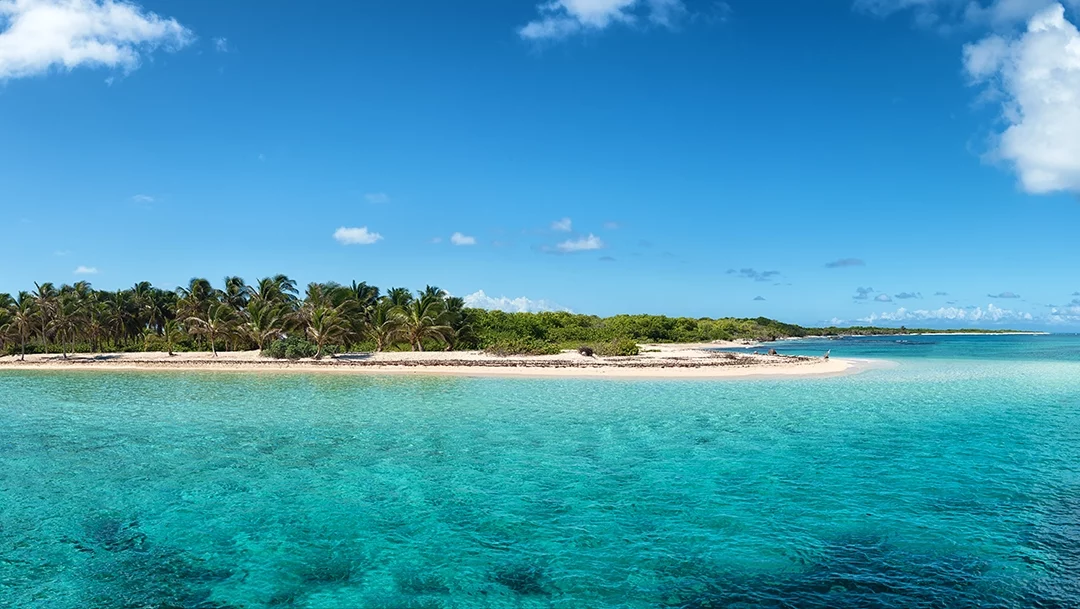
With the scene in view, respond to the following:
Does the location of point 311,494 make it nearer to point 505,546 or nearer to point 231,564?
point 231,564

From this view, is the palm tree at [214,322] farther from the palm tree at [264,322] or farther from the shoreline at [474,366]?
the shoreline at [474,366]

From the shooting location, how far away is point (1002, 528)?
11781 millimetres

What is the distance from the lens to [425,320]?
207 feet

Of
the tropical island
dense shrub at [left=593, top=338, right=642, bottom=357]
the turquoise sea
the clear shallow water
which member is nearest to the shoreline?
the tropical island

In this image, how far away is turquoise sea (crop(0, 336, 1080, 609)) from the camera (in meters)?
9.48

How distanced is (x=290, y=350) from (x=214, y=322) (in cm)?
1062

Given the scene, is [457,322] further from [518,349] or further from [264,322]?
[264,322]

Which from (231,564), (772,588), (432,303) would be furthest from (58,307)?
(772,588)

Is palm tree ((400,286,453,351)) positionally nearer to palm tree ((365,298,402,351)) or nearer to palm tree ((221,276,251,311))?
palm tree ((365,298,402,351))

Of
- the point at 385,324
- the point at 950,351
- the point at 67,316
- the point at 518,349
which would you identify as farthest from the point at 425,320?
the point at 950,351

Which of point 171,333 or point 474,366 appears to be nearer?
point 474,366

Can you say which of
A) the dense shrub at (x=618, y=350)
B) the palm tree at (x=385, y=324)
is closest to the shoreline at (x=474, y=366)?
the palm tree at (x=385, y=324)

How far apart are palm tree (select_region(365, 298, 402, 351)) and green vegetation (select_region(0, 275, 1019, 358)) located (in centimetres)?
10

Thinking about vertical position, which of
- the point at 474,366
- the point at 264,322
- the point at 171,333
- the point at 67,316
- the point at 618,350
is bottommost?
the point at 474,366
